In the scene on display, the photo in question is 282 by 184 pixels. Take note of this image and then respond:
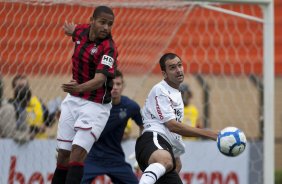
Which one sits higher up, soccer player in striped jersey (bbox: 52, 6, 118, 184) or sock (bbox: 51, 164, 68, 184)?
soccer player in striped jersey (bbox: 52, 6, 118, 184)

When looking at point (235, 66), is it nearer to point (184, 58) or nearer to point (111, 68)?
point (184, 58)

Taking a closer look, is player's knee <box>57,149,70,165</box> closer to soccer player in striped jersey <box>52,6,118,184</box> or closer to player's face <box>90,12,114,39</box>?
soccer player in striped jersey <box>52,6,118,184</box>

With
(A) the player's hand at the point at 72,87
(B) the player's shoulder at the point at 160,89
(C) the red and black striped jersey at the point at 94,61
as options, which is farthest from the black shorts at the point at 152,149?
(A) the player's hand at the point at 72,87

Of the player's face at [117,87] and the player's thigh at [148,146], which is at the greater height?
the player's face at [117,87]

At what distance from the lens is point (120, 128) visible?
27.7 feet

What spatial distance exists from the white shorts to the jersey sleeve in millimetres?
377

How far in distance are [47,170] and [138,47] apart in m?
1.84

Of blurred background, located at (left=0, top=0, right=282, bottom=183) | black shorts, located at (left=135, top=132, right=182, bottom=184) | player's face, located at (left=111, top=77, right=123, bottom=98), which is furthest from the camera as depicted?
blurred background, located at (left=0, top=0, right=282, bottom=183)

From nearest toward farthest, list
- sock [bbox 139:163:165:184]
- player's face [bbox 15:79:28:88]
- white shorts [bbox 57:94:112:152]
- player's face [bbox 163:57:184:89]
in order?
sock [bbox 139:163:165:184] → white shorts [bbox 57:94:112:152] → player's face [bbox 163:57:184:89] → player's face [bbox 15:79:28:88]

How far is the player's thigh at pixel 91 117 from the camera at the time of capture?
7031 millimetres

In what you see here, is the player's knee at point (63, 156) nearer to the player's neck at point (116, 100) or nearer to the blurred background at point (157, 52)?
the player's neck at point (116, 100)

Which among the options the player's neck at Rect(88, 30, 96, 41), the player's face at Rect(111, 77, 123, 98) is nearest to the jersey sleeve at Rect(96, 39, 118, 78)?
the player's neck at Rect(88, 30, 96, 41)

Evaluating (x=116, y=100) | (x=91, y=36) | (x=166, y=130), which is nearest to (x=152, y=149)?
(x=166, y=130)

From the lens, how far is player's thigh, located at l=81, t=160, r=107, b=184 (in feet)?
27.2
